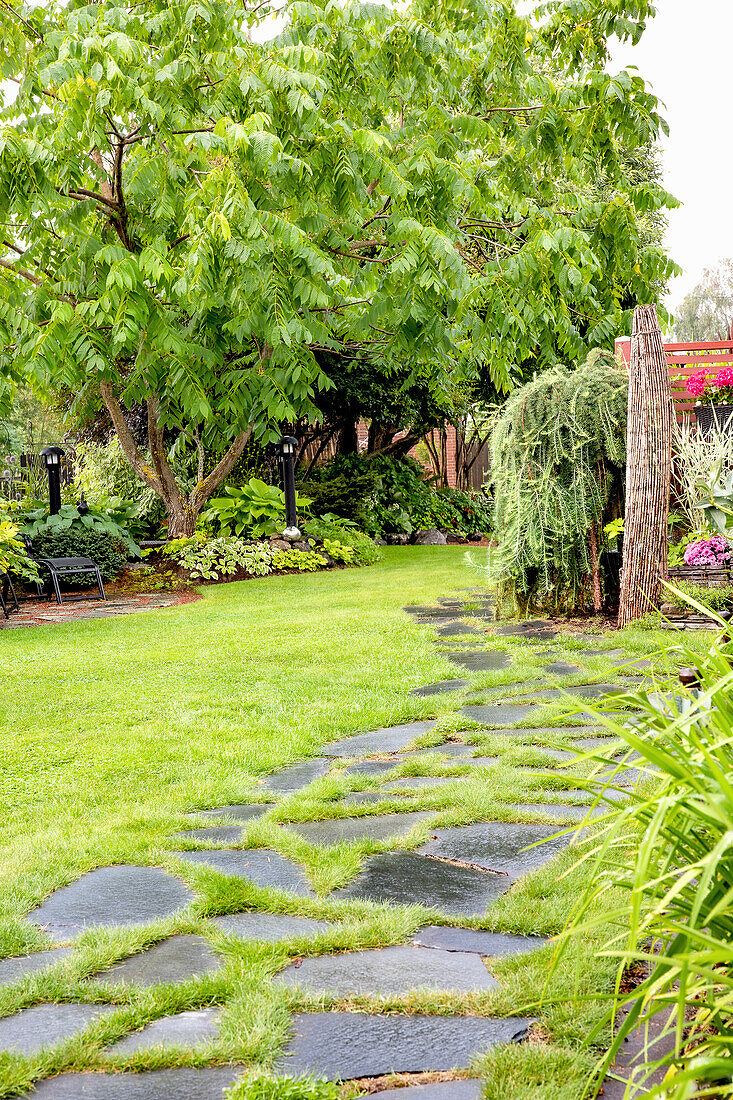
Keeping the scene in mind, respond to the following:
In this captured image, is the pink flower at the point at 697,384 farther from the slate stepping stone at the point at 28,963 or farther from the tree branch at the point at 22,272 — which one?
the slate stepping stone at the point at 28,963

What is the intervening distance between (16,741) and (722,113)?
33.3m

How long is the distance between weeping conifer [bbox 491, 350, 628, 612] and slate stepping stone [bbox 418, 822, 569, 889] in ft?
12.2

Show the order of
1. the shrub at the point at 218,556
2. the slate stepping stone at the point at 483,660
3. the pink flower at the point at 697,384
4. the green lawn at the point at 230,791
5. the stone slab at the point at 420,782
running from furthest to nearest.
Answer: the shrub at the point at 218,556
the pink flower at the point at 697,384
the slate stepping stone at the point at 483,660
the stone slab at the point at 420,782
the green lawn at the point at 230,791

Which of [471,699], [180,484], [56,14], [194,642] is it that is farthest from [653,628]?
[180,484]

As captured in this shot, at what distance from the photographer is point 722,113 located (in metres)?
30.0

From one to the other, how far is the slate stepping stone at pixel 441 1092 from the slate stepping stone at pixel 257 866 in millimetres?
796

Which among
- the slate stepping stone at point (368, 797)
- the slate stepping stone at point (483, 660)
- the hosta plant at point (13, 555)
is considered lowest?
the slate stepping stone at point (368, 797)

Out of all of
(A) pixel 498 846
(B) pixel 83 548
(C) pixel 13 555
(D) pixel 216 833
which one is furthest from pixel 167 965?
(B) pixel 83 548

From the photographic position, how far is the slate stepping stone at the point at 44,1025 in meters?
1.56

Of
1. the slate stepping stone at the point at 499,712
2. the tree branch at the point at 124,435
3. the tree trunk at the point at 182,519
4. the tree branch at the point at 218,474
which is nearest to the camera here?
the slate stepping stone at the point at 499,712

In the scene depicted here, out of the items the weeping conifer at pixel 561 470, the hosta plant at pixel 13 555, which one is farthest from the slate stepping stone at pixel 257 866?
the hosta plant at pixel 13 555

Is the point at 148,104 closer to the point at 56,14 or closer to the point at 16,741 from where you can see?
the point at 56,14

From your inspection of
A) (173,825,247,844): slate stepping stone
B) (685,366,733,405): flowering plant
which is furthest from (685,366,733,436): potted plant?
(173,825,247,844): slate stepping stone

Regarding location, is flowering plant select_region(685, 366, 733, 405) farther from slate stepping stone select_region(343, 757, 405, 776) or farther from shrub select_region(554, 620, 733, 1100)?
shrub select_region(554, 620, 733, 1100)
